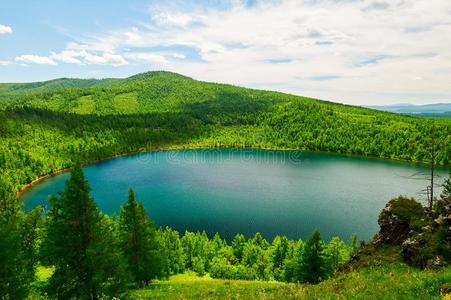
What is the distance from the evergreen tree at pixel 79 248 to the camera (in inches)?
1054

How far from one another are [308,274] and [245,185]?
3951 inches

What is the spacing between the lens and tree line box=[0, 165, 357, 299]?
26.8 metres

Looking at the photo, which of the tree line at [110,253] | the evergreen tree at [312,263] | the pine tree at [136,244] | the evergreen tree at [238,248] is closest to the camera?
the tree line at [110,253]

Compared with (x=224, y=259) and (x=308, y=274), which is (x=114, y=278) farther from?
(x=224, y=259)

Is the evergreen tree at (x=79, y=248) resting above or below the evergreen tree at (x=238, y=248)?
above

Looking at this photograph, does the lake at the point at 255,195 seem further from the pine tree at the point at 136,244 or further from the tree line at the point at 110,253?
the pine tree at the point at 136,244

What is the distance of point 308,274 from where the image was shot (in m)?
53.3

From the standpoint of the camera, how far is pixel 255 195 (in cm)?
13475

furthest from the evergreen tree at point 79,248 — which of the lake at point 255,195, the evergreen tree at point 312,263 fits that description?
the lake at point 255,195

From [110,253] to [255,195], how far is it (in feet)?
360

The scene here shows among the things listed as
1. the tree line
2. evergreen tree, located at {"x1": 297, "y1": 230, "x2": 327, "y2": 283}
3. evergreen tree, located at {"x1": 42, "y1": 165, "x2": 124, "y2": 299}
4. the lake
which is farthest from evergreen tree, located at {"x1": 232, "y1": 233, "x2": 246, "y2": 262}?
evergreen tree, located at {"x1": 42, "y1": 165, "x2": 124, "y2": 299}

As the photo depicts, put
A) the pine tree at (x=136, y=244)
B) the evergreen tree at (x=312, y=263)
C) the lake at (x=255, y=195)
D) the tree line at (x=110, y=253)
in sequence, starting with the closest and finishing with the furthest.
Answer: the tree line at (x=110, y=253) < the pine tree at (x=136, y=244) < the evergreen tree at (x=312, y=263) < the lake at (x=255, y=195)

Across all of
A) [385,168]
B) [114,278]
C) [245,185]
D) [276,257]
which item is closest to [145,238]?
[114,278]

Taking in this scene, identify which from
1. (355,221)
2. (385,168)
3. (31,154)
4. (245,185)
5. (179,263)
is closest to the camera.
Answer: (179,263)
